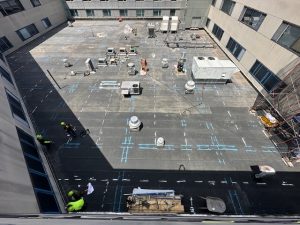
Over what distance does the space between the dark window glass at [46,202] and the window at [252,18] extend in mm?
33557

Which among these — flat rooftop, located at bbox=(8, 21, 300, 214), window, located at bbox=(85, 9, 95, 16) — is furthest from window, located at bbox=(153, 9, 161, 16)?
flat rooftop, located at bbox=(8, 21, 300, 214)

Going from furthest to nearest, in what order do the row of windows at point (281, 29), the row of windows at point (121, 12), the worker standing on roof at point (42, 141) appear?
the row of windows at point (121, 12) → the row of windows at point (281, 29) → the worker standing on roof at point (42, 141)

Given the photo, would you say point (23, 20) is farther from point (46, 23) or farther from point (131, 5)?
point (131, 5)

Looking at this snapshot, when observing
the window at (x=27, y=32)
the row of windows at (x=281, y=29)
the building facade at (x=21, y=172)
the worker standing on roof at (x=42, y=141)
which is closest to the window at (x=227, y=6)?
the row of windows at (x=281, y=29)

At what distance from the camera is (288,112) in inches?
719

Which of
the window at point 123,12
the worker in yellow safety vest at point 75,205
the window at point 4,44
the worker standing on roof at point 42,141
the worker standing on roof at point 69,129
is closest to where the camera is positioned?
the worker in yellow safety vest at point 75,205

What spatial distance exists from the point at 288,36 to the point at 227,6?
18.1 meters

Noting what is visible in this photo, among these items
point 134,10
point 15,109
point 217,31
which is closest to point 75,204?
point 15,109

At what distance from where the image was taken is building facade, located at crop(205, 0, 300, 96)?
64.4 ft

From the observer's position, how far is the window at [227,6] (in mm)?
31922

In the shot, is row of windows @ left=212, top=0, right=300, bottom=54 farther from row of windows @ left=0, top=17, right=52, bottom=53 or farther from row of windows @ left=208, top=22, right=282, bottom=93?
row of windows @ left=0, top=17, right=52, bottom=53

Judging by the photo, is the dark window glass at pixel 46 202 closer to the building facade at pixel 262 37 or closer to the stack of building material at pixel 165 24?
the building facade at pixel 262 37

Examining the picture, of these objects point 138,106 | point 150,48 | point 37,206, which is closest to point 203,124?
point 138,106

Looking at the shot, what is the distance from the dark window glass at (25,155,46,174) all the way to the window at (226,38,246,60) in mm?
32969
